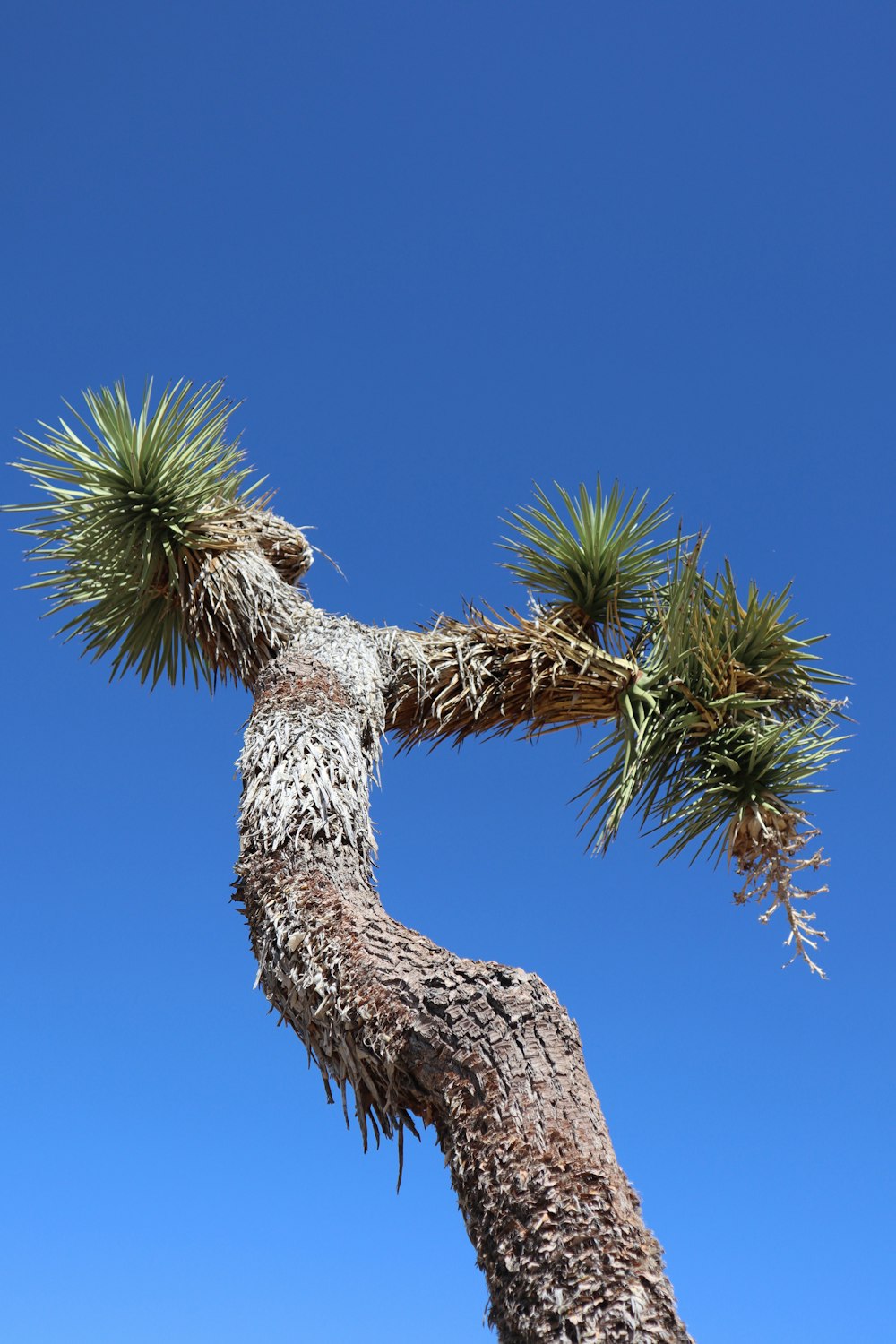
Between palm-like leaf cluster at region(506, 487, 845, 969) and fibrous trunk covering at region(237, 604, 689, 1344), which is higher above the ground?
palm-like leaf cluster at region(506, 487, 845, 969)

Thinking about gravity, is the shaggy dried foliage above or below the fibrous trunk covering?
above

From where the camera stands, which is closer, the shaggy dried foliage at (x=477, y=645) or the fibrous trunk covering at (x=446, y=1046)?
Result: the fibrous trunk covering at (x=446, y=1046)

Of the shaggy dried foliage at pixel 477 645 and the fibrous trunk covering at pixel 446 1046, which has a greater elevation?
the shaggy dried foliage at pixel 477 645

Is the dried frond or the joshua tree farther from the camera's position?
the dried frond

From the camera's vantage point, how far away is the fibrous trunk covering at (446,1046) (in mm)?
3000

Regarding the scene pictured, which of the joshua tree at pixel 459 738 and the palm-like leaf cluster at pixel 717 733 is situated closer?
the joshua tree at pixel 459 738

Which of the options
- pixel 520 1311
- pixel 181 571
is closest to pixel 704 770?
pixel 181 571

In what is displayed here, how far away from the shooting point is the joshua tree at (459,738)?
317cm

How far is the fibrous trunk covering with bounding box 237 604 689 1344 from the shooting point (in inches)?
118

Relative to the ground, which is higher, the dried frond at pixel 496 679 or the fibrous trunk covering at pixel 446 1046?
the dried frond at pixel 496 679

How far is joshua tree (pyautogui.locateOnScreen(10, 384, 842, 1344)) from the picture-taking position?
10.4 feet

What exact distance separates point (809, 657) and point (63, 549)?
15.2 feet

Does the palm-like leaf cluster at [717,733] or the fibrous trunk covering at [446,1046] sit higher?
the palm-like leaf cluster at [717,733]

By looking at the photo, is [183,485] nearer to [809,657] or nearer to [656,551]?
[656,551]
